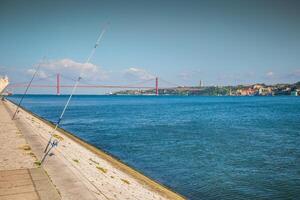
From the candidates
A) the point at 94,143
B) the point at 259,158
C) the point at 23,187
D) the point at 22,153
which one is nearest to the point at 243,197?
the point at 259,158

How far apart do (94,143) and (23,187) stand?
70.3ft

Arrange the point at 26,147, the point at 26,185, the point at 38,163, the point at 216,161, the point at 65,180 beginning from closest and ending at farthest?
the point at 26,185
the point at 65,180
the point at 38,163
the point at 26,147
the point at 216,161

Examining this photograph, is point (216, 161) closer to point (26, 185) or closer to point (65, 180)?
point (65, 180)

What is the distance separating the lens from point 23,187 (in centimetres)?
916

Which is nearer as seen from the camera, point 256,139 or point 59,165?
point 59,165

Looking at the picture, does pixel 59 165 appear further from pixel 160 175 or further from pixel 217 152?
pixel 217 152

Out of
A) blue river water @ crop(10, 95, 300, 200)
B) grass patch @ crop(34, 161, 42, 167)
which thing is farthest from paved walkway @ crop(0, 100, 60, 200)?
blue river water @ crop(10, 95, 300, 200)

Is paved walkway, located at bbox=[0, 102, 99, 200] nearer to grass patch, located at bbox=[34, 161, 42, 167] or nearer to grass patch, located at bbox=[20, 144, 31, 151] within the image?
grass patch, located at bbox=[34, 161, 42, 167]

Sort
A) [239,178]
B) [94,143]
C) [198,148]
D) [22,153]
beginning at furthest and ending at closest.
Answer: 1. [94,143]
2. [198,148]
3. [239,178]
4. [22,153]

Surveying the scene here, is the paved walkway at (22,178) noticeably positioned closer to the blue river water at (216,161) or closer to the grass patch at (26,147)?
the grass patch at (26,147)

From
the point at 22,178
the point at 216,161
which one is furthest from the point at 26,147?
the point at 216,161

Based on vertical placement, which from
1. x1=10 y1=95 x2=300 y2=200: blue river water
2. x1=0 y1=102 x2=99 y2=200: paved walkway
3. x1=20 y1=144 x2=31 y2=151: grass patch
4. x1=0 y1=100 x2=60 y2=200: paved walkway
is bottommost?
x1=10 y1=95 x2=300 y2=200: blue river water

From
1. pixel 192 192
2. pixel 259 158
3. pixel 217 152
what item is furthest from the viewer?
pixel 217 152

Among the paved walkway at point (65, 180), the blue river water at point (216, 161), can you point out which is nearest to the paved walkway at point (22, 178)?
the paved walkway at point (65, 180)
